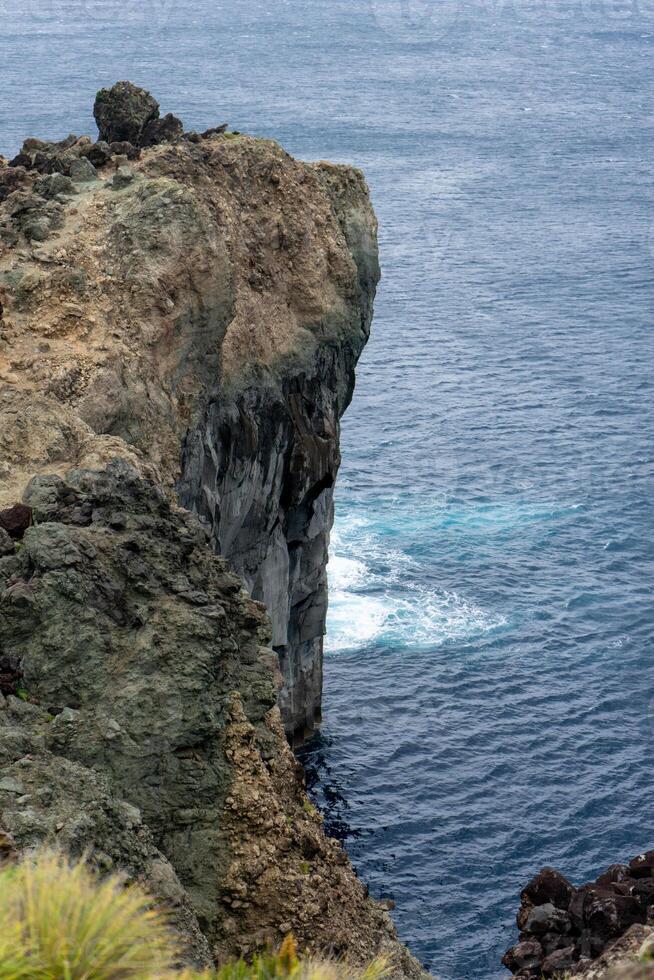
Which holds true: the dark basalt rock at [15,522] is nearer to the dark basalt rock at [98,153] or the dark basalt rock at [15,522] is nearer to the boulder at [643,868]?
the boulder at [643,868]

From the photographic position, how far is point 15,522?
108ft

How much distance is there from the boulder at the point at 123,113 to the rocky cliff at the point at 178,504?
122mm

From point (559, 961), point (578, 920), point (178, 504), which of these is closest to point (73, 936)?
point (559, 961)

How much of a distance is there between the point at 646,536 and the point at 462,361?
118ft

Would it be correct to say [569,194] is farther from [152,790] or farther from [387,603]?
[152,790]

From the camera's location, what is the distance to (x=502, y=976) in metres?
54.6

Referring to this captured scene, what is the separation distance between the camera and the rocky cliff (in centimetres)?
3003

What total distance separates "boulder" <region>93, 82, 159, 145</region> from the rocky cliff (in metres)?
0.12

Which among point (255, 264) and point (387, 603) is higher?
point (255, 264)

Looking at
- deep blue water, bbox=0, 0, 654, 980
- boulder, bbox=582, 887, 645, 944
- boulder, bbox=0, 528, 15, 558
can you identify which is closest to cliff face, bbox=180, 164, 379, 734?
deep blue water, bbox=0, 0, 654, 980

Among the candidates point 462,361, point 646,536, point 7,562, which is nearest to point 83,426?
point 7,562

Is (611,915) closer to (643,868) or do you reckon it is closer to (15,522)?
(643,868)

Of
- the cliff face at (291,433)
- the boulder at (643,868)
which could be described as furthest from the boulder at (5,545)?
the boulder at (643,868)

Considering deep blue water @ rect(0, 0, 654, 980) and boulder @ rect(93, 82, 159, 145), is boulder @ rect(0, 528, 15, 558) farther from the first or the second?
boulder @ rect(93, 82, 159, 145)
